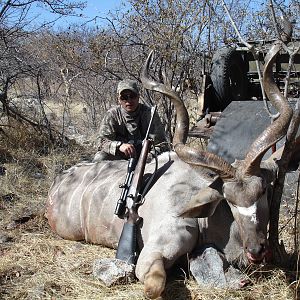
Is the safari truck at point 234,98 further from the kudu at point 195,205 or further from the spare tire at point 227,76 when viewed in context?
the kudu at point 195,205

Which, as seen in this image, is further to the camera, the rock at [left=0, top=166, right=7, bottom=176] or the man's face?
the rock at [left=0, top=166, right=7, bottom=176]

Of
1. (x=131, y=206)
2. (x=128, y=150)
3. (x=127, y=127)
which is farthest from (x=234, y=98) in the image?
(x=131, y=206)

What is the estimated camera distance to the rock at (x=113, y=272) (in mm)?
3430

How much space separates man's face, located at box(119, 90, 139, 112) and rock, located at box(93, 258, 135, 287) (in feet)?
6.52

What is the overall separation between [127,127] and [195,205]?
211 cm

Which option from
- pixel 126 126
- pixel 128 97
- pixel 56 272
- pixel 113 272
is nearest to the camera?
pixel 113 272

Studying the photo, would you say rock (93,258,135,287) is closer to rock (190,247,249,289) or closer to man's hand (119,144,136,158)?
rock (190,247,249,289)

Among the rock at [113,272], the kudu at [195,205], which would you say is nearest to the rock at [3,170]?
the kudu at [195,205]

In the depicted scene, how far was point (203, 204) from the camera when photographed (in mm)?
3307

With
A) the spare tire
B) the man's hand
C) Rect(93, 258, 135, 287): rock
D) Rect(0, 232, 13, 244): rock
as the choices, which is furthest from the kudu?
the spare tire

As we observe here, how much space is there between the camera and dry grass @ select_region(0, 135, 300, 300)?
3.29 m

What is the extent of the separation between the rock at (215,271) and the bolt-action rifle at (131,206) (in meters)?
0.45

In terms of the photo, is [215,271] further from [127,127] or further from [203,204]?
[127,127]

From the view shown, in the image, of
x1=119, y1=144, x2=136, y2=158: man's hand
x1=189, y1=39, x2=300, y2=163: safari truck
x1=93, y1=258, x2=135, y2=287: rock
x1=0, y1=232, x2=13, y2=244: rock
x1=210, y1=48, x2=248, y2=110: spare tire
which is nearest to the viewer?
x1=93, y1=258, x2=135, y2=287: rock
